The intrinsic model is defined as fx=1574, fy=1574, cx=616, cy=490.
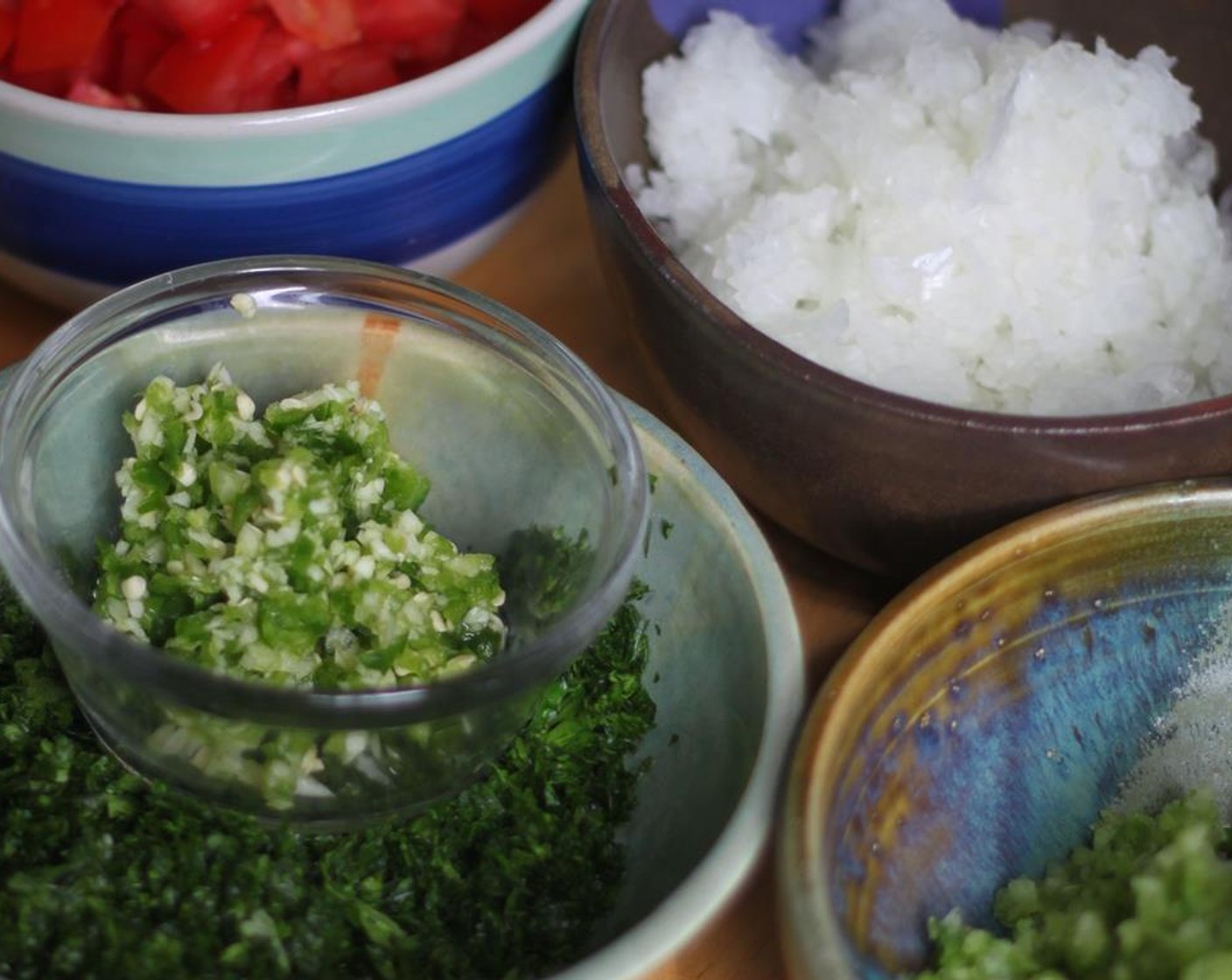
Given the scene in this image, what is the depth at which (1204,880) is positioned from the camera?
2.71 ft

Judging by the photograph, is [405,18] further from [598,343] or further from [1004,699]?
[1004,699]

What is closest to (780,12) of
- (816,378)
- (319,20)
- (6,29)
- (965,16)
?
(965,16)

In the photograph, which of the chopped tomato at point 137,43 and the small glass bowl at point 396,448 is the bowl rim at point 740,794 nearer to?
the small glass bowl at point 396,448

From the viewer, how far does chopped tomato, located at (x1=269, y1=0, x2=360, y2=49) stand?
1118 millimetres

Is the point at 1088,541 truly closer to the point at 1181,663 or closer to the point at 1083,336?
the point at 1181,663

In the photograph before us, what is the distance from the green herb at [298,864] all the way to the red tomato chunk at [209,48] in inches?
15.4

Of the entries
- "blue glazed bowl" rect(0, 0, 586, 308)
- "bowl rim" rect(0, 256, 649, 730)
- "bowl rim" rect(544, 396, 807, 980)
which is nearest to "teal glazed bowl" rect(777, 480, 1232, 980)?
"bowl rim" rect(544, 396, 807, 980)

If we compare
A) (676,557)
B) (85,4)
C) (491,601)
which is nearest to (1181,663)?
(676,557)

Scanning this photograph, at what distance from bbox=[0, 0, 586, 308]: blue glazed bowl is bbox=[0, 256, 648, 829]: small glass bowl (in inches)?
4.5

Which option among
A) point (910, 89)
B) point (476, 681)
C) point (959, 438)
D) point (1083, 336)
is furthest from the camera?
Answer: point (910, 89)

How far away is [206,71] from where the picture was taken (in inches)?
43.4

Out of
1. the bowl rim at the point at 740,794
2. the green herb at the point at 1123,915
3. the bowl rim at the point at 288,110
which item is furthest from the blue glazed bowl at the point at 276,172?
the green herb at the point at 1123,915

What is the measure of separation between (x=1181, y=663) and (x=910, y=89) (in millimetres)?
496

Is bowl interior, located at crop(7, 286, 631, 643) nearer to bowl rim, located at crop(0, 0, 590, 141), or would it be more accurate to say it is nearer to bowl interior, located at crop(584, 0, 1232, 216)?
bowl rim, located at crop(0, 0, 590, 141)
